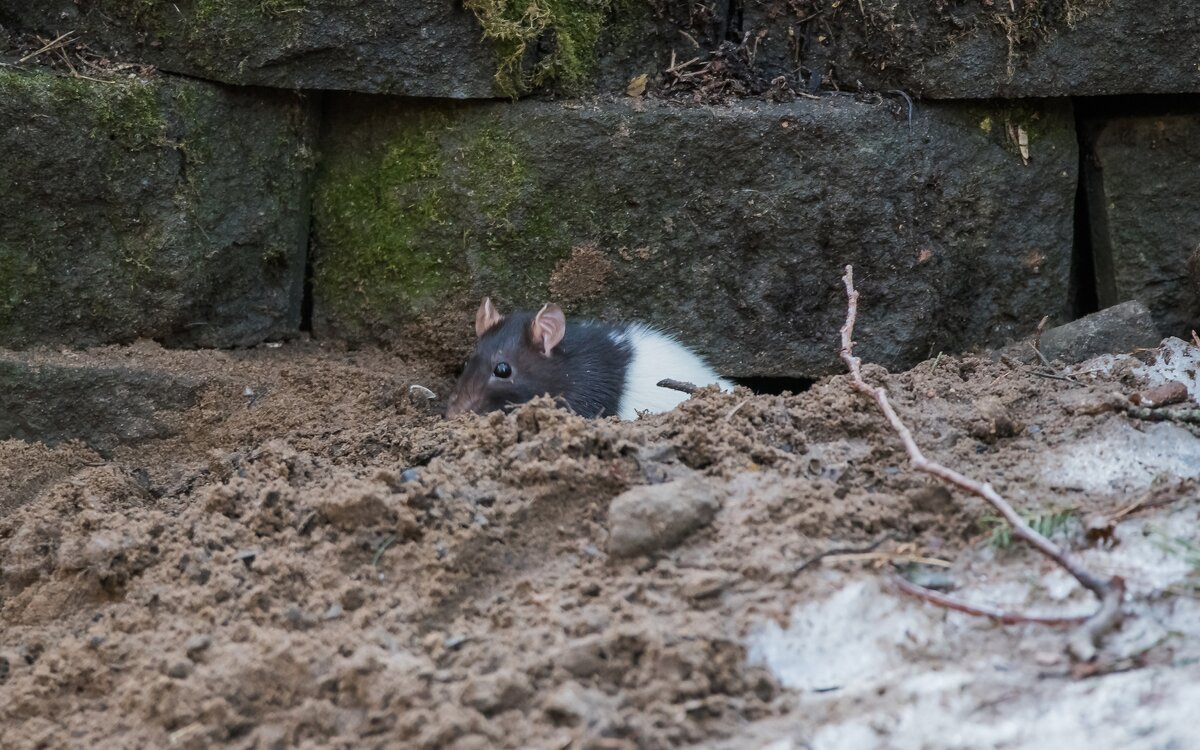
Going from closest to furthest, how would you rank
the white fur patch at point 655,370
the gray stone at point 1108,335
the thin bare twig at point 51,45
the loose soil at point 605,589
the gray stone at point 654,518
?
the loose soil at point 605,589 < the gray stone at point 654,518 < the thin bare twig at point 51,45 < the gray stone at point 1108,335 < the white fur patch at point 655,370

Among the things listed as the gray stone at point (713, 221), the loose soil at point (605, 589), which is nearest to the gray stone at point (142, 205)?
the gray stone at point (713, 221)

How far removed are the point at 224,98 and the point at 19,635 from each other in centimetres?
236

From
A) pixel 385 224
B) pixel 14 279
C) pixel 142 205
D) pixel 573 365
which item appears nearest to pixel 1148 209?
pixel 573 365

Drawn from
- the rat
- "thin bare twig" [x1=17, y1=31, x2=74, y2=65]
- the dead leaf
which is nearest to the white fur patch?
the rat

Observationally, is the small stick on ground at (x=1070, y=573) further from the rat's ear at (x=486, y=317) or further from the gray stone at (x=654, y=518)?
the rat's ear at (x=486, y=317)

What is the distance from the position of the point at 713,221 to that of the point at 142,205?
2.29m

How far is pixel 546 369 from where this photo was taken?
17.0ft

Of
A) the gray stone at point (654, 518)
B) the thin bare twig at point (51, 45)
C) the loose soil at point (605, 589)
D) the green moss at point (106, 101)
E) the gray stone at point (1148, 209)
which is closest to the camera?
the loose soil at point (605, 589)

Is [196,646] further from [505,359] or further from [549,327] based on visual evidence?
[549,327]

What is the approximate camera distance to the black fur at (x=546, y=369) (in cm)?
511

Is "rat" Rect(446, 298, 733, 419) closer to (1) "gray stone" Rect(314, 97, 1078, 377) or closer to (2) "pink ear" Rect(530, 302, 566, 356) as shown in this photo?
(2) "pink ear" Rect(530, 302, 566, 356)

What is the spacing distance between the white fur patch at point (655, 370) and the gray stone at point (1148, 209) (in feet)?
6.35

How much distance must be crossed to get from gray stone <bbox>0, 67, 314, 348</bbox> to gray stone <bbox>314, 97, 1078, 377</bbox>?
13.7 inches

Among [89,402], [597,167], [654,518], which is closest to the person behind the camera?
[654,518]
